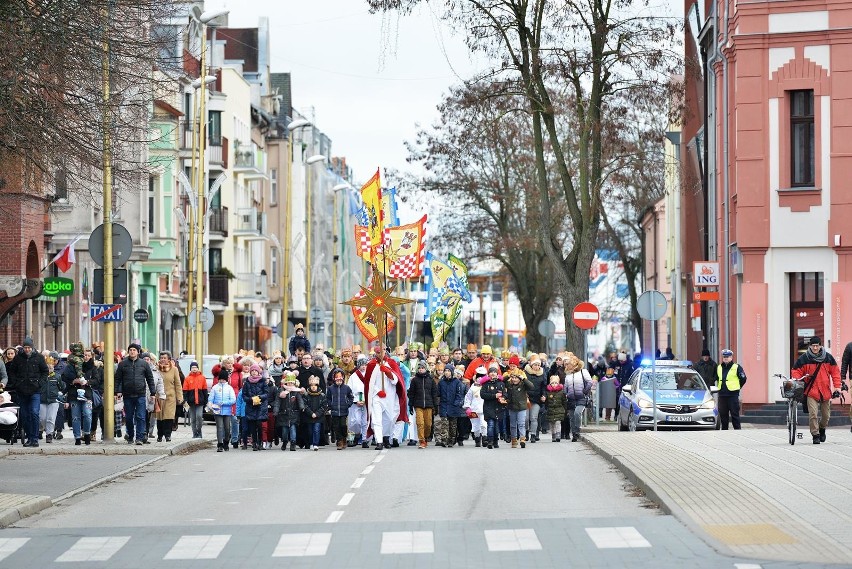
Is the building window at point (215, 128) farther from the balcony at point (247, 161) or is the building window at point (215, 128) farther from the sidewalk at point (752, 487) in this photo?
the sidewalk at point (752, 487)

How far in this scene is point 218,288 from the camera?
79062 millimetres

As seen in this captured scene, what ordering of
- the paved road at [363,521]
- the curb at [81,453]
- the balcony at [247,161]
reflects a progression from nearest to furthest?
the paved road at [363,521] → the curb at [81,453] → the balcony at [247,161]

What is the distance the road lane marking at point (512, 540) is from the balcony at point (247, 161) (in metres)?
71.5

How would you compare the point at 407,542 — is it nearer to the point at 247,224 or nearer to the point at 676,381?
the point at 676,381

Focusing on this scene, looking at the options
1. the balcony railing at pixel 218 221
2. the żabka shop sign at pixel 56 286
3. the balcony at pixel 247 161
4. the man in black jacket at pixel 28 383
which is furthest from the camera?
the balcony at pixel 247 161

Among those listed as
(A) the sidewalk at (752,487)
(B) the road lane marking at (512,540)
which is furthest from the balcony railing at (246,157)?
(B) the road lane marking at (512,540)

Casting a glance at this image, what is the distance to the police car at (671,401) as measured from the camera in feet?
117

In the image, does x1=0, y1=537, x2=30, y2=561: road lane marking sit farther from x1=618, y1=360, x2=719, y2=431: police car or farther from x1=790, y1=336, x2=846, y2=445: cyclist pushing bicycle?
x1=618, y1=360, x2=719, y2=431: police car

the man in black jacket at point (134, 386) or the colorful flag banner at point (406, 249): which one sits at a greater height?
the colorful flag banner at point (406, 249)

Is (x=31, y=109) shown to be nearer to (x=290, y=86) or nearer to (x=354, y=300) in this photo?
(x=354, y=300)

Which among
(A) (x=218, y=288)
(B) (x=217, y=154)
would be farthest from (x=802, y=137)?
(B) (x=217, y=154)

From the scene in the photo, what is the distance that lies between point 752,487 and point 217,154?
2499 inches

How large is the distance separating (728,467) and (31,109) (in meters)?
9.25

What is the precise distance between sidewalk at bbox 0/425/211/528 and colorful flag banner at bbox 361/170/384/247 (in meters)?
11.5
